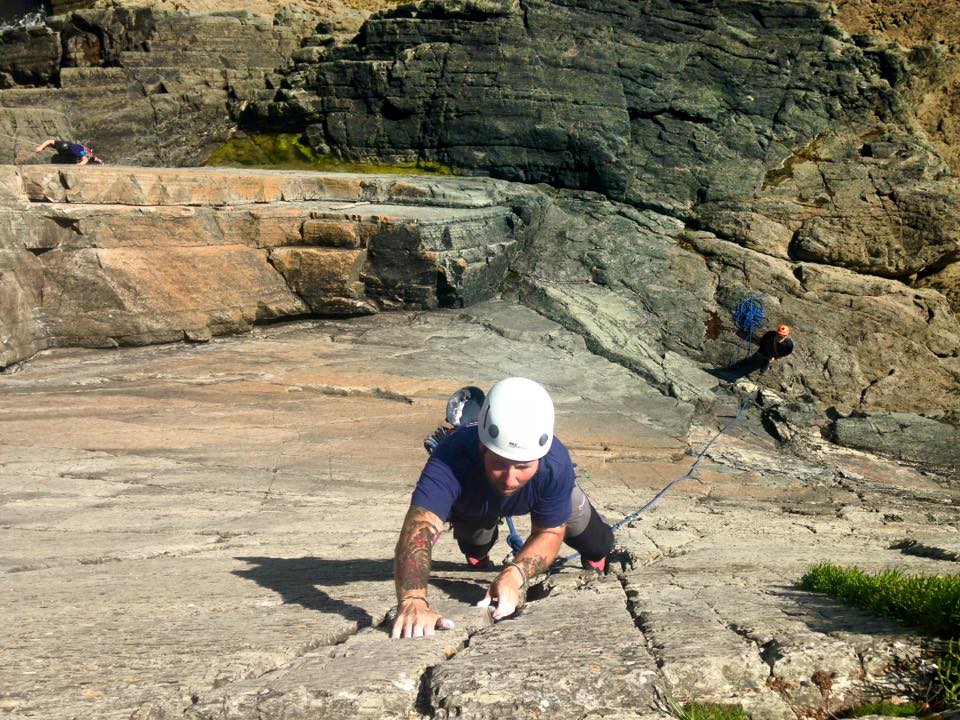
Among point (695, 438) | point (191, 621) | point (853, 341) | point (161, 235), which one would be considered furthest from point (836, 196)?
point (191, 621)

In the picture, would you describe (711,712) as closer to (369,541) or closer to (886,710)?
(886,710)

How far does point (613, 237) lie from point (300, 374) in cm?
539

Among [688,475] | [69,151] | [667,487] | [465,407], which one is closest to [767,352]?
[688,475]

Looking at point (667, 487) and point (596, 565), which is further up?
point (596, 565)

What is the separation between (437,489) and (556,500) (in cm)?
59

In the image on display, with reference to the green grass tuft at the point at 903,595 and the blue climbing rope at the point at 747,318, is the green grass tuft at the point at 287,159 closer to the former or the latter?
the blue climbing rope at the point at 747,318

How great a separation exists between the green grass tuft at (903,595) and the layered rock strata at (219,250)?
25.1 feet

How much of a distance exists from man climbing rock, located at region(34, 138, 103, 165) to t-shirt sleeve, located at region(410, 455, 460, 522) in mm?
11054

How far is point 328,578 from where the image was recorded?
5.13m

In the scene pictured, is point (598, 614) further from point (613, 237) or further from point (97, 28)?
point (97, 28)

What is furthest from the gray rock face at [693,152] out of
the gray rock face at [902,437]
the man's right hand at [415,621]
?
the man's right hand at [415,621]

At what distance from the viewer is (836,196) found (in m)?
14.1

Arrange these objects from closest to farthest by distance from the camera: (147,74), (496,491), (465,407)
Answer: (496,491), (465,407), (147,74)

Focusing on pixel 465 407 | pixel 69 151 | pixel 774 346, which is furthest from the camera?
pixel 69 151
